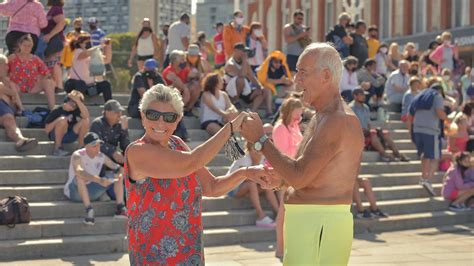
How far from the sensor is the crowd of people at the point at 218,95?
9.98 metres

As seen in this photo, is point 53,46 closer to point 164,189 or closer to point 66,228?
point 66,228

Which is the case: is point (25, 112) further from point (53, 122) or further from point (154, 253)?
point (154, 253)

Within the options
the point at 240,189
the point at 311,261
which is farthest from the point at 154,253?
the point at 240,189

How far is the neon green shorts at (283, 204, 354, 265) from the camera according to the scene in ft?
12.5

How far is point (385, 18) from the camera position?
4388 cm

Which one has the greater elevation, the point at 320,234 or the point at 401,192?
the point at 320,234

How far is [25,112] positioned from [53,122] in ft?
3.50

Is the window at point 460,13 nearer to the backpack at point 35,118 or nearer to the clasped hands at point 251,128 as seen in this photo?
the backpack at point 35,118

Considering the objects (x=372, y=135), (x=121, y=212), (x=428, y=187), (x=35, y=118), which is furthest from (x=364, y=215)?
(x=35, y=118)

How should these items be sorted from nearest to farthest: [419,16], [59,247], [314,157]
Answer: [314,157], [59,247], [419,16]

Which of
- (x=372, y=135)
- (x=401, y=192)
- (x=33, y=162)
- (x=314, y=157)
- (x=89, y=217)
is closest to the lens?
(x=314, y=157)

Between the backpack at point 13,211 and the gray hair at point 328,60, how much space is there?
6029 mm

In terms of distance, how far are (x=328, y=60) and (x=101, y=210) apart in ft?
21.7

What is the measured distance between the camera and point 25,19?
1275cm
